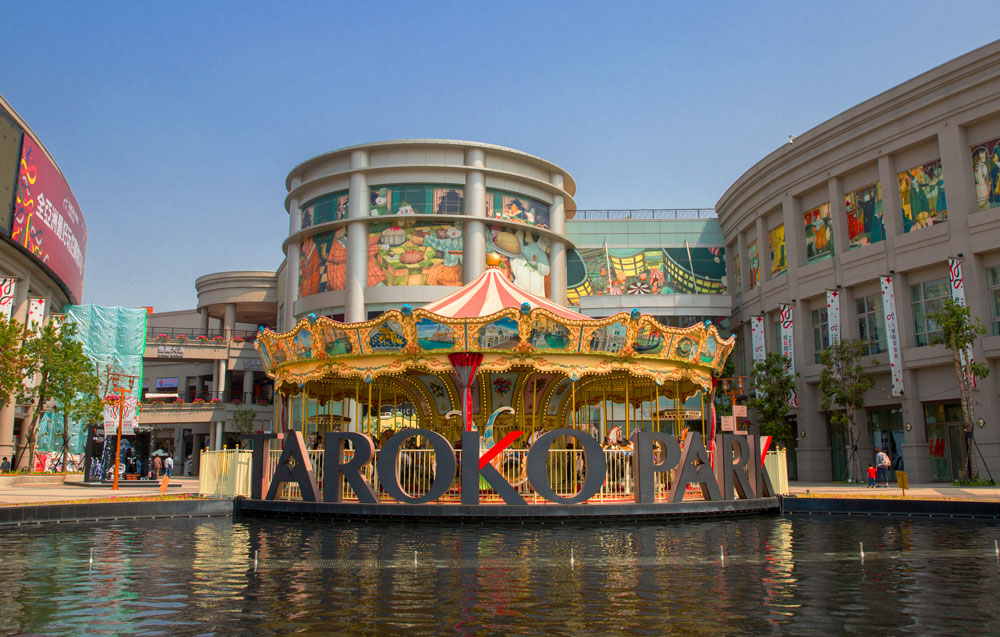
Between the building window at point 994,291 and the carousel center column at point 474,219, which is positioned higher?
the carousel center column at point 474,219

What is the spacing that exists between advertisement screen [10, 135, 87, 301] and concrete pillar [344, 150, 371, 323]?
1572cm

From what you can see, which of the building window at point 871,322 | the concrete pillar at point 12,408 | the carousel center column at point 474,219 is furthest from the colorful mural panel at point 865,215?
the concrete pillar at point 12,408

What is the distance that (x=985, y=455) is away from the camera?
28.9 m

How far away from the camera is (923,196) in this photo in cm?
3241

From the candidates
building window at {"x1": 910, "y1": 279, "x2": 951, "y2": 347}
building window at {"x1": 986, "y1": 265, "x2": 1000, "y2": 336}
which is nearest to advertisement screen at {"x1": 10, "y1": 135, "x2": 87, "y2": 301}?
building window at {"x1": 910, "y1": 279, "x2": 951, "y2": 347}

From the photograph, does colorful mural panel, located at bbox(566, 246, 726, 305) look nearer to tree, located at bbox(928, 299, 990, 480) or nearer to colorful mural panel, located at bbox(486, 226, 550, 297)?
colorful mural panel, located at bbox(486, 226, 550, 297)

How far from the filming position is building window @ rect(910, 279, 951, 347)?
31797mm

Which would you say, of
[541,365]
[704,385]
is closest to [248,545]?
[541,365]

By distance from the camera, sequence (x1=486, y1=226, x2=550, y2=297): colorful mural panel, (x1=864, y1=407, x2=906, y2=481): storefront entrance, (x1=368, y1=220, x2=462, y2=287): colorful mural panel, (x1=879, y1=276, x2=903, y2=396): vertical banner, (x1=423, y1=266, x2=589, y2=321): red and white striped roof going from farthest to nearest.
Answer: (x1=486, y1=226, x2=550, y2=297): colorful mural panel, (x1=368, y1=220, x2=462, y2=287): colorful mural panel, (x1=864, y1=407, x2=906, y2=481): storefront entrance, (x1=879, y1=276, x2=903, y2=396): vertical banner, (x1=423, y1=266, x2=589, y2=321): red and white striped roof

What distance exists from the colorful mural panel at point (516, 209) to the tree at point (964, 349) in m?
Answer: 25.8

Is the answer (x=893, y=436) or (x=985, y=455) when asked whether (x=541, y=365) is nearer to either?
(x=985, y=455)

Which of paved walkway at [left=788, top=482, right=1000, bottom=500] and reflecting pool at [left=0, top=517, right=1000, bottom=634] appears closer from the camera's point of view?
reflecting pool at [left=0, top=517, right=1000, bottom=634]

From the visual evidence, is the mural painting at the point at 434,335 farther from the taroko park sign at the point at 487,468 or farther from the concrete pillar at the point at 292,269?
the concrete pillar at the point at 292,269

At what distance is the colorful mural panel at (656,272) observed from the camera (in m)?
50.3
